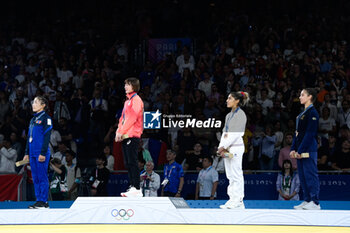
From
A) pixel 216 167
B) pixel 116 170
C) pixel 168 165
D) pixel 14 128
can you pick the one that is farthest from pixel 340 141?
pixel 14 128

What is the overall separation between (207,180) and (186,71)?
3.50 m

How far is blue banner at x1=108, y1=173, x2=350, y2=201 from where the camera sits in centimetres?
1161

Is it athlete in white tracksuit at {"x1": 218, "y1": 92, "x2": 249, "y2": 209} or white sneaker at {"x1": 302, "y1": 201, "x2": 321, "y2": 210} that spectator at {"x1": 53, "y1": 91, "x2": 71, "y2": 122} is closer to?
athlete in white tracksuit at {"x1": 218, "y1": 92, "x2": 249, "y2": 209}

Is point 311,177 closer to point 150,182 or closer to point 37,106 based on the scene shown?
point 150,182

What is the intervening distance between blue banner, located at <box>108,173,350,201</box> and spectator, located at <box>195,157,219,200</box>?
1.88ft

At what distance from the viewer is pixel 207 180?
11.2 m

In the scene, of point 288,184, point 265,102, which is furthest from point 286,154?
point 265,102

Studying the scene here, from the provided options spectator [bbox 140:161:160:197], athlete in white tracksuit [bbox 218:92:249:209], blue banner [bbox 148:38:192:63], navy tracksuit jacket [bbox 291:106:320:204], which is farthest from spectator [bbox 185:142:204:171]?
blue banner [bbox 148:38:192:63]

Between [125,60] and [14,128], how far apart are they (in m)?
3.35

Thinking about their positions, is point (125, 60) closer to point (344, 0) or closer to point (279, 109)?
point (279, 109)

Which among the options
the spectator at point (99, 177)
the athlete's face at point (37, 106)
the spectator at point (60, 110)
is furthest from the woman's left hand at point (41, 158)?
the spectator at point (60, 110)

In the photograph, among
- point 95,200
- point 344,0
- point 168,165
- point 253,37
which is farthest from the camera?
point 344,0

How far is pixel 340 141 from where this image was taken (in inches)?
469

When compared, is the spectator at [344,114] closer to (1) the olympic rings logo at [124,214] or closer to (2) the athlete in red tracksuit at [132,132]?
(2) the athlete in red tracksuit at [132,132]
